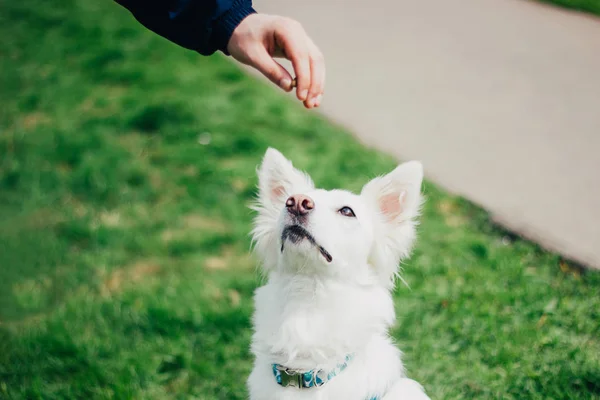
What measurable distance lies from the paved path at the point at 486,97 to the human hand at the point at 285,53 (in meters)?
2.57

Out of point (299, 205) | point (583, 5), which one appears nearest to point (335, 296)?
point (299, 205)

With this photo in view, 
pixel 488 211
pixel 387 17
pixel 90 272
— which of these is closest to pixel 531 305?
pixel 488 211

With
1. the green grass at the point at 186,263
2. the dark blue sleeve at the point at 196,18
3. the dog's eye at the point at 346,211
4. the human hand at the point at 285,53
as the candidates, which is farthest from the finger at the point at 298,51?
the green grass at the point at 186,263

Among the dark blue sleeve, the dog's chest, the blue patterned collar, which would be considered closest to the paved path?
the dog's chest

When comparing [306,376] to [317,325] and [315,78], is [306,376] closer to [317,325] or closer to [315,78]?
[317,325]

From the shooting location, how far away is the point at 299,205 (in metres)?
2.26

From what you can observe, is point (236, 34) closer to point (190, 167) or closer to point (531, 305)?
point (531, 305)

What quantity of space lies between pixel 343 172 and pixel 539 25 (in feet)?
12.6

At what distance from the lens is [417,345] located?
3.33 metres

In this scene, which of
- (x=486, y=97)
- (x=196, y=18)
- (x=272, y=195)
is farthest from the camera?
(x=486, y=97)

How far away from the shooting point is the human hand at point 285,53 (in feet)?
7.20

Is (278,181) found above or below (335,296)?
above

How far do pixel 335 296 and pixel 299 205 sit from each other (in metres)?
0.47

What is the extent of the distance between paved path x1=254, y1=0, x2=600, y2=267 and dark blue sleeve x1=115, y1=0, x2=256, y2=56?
2.77m
